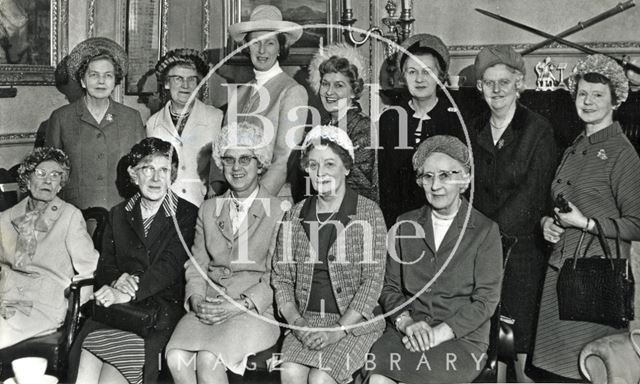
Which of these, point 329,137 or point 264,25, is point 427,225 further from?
point 264,25

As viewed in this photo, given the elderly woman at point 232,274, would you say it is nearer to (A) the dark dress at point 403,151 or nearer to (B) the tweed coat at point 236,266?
(B) the tweed coat at point 236,266

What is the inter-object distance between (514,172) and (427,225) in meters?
0.56

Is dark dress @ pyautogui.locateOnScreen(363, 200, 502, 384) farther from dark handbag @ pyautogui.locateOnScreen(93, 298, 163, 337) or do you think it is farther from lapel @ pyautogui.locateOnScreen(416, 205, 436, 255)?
dark handbag @ pyautogui.locateOnScreen(93, 298, 163, 337)

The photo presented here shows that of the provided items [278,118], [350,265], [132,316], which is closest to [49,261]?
[132,316]

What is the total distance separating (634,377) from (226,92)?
302 centimetres

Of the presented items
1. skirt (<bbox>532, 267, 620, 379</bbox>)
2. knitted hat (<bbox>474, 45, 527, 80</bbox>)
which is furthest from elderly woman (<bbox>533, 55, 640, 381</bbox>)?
knitted hat (<bbox>474, 45, 527, 80</bbox>)

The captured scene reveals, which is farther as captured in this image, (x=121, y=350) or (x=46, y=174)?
(x=46, y=174)

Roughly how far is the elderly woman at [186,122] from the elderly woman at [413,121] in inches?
38.7

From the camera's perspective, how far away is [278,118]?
3.82 m

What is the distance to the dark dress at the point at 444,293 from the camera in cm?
296

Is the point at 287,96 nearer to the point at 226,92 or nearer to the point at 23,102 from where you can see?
the point at 226,92

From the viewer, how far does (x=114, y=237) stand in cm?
349

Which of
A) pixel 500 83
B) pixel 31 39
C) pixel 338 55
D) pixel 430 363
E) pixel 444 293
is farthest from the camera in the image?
pixel 31 39

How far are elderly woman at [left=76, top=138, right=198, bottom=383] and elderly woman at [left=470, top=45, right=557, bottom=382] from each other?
4.65ft
